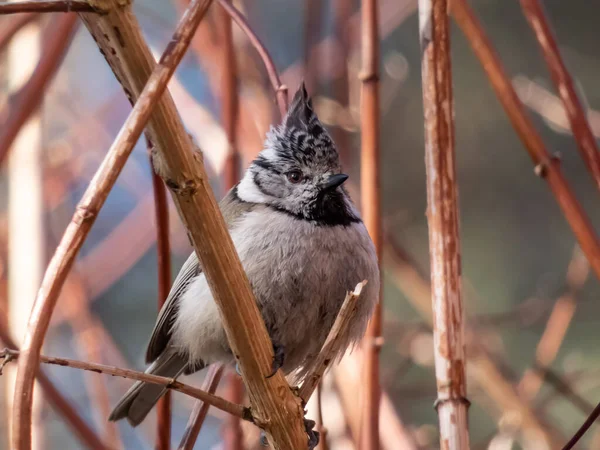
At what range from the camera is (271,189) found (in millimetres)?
2285

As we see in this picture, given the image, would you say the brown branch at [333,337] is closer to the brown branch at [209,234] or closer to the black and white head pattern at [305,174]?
the brown branch at [209,234]

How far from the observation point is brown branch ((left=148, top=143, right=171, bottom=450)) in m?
1.54

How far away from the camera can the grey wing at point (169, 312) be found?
223 cm

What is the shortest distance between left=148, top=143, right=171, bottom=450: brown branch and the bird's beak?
2.17 feet

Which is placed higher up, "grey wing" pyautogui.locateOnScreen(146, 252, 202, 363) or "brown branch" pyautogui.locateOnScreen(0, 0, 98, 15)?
"brown branch" pyautogui.locateOnScreen(0, 0, 98, 15)

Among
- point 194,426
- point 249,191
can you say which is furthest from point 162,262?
point 249,191

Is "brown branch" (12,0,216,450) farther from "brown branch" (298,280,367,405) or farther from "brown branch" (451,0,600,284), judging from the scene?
"brown branch" (451,0,600,284)

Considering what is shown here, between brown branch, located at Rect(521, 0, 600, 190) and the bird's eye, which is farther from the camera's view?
the bird's eye

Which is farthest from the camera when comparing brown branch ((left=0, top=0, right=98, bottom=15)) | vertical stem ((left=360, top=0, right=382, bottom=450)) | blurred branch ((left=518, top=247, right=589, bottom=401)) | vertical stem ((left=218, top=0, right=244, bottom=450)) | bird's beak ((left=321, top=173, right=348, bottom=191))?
blurred branch ((left=518, top=247, right=589, bottom=401))

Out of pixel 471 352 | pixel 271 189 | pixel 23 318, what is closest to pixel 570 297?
pixel 471 352

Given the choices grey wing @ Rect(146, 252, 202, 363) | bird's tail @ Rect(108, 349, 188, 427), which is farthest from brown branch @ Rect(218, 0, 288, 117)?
bird's tail @ Rect(108, 349, 188, 427)

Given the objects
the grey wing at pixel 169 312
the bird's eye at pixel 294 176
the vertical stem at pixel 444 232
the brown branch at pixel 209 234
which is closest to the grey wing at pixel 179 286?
the grey wing at pixel 169 312

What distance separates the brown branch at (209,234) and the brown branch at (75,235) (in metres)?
0.05

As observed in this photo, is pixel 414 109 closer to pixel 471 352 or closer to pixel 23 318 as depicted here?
pixel 471 352
